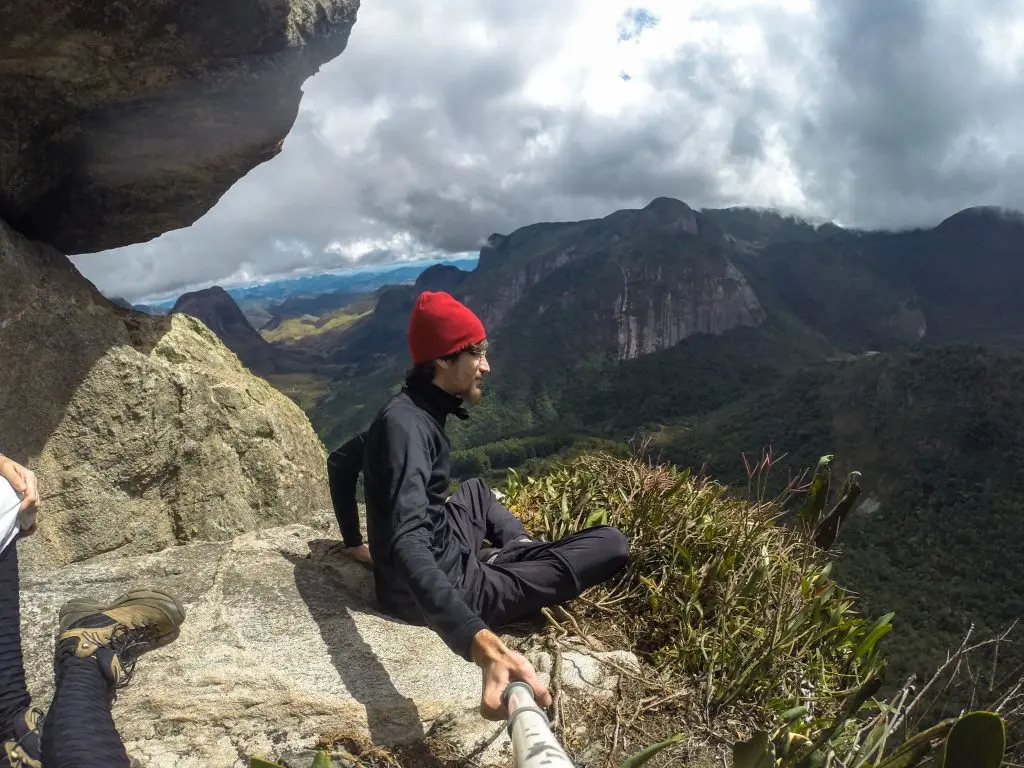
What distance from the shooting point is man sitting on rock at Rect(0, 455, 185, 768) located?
259cm

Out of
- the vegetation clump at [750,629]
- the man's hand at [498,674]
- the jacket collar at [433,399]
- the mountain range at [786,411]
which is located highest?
the jacket collar at [433,399]

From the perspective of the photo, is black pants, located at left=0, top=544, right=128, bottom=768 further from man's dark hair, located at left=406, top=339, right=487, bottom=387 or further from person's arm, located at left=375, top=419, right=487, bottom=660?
man's dark hair, located at left=406, top=339, right=487, bottom=387

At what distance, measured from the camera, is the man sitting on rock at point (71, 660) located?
2.59m

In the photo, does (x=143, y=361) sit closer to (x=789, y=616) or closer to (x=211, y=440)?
(x=211, y=440)

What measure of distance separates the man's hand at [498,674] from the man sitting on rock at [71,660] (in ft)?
5.05

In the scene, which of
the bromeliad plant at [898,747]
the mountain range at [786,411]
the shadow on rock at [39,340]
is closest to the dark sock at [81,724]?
the bromeliad plant at [898,747]

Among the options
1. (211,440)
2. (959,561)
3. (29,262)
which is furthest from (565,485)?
(959,561)

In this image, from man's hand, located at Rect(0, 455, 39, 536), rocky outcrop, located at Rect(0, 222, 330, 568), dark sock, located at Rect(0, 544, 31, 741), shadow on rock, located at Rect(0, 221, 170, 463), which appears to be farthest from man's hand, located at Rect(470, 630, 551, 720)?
shadow on rock, located at Rect(0, 221, 170, 463)

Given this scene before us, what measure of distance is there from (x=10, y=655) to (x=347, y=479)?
189 cm

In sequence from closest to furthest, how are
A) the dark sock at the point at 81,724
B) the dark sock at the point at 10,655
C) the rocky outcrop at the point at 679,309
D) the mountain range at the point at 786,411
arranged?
the dark sock at the point at 81,724
the dark sock at the point at 10,655
the mountain range at the point at 786,411
the rocky outcrop at the point at 679,309

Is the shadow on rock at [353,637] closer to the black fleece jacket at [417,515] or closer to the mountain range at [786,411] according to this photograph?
the black fleece jacket at [417,515]

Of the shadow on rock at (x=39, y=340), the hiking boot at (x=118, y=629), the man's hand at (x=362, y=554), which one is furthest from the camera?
the shadow on rock at (x=39, y=340)

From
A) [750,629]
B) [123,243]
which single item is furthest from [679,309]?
[750,629]

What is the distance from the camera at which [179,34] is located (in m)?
5.45
